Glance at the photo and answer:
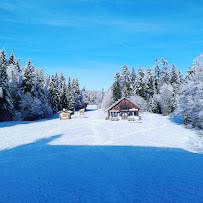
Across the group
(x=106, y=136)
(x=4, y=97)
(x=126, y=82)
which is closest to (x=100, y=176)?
(x=106, y=136)

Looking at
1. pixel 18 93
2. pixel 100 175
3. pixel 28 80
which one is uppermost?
pixel 28 80

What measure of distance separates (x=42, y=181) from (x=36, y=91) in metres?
40.3

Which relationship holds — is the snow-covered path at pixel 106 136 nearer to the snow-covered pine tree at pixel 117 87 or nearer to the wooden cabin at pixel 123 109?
the wooden cabin at pixel 123 109

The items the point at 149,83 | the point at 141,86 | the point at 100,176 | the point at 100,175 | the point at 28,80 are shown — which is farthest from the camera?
the point at 141,86

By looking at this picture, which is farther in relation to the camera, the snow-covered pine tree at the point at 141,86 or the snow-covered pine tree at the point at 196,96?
the snow-covered pine tree at the point at 141,86

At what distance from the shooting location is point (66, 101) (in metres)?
63.5

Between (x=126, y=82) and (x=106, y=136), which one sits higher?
(x=126, y=82)

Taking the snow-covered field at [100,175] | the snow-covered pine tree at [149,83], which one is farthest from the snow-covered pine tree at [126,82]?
the snow-covered field at [100,175]

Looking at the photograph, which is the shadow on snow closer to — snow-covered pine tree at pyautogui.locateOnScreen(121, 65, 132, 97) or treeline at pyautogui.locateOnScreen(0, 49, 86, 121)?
treeline at pyautogui.locateOnScreen(0, 49, 86, 121)

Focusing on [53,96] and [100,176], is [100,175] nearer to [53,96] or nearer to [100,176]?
[100,176]

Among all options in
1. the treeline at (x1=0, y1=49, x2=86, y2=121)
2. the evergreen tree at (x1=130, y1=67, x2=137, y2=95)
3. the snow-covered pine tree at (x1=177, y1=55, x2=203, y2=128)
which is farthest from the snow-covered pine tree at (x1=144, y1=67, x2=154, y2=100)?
the treeline at (x1=0, y1=49, x2=86, y2=121)

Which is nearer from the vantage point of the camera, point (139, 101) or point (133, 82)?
point (139, 101)

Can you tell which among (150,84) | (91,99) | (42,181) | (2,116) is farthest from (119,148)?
(91,99)

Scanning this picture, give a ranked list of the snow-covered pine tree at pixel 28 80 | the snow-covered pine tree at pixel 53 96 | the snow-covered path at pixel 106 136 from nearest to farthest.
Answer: the snow-covered path at pixel 106 136, the snow-covered pine tree at pixel 28 80, the snow-covered pine tree at pixel 53 96
